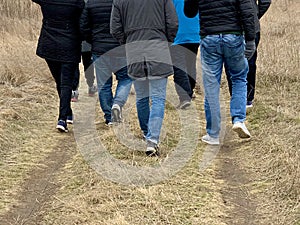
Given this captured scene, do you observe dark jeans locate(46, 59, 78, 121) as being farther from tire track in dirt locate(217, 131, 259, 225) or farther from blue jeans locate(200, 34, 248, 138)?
tire track in dirt locate(217, 131, 259, 225)

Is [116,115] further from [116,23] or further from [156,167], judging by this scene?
[156,167]

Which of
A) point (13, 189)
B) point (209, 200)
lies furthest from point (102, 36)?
point (209, 200)

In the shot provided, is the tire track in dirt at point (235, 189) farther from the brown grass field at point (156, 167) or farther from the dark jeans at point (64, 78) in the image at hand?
the dark jeans at point (64, 78)

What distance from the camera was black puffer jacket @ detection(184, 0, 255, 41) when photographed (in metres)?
4.96

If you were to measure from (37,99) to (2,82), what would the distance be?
3.44 ft

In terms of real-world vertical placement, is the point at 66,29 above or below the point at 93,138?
above

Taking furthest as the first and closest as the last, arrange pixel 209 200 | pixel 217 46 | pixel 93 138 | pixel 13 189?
1. pixel 93 138
2. pixel 217 46
3. pixel 13 189
4. pixel 209 200

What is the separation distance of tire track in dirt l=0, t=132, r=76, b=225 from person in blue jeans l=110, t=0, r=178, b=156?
96 cm

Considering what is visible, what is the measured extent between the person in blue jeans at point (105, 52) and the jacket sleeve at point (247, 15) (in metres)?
1.56

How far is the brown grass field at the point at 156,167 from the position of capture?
3803 mm

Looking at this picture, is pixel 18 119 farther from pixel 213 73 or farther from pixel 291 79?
pixel 291 79

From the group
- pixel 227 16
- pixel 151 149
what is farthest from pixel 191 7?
pixel 151 149

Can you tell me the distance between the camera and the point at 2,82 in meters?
8.59

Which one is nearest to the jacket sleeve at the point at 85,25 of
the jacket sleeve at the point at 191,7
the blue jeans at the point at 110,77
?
the blue jeans at the point at 110,77
